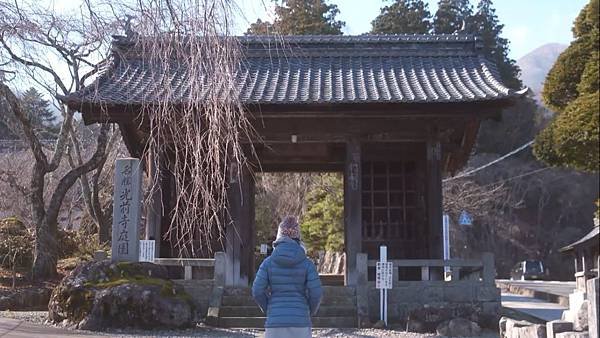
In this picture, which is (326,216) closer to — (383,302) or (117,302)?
(383,302)

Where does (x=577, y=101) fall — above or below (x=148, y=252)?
above

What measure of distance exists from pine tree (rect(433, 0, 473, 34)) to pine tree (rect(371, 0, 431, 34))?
0.86 meters

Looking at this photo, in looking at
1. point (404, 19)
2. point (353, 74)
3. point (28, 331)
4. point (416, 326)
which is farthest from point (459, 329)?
point (404, 19)

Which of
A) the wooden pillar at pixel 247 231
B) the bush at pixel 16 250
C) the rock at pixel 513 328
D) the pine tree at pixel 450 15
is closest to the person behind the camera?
the rock at pixel 513 328

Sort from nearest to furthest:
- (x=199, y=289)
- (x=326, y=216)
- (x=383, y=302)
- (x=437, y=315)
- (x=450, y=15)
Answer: (x=437, y=315) → (x=383, y=302) → (x=199, y=289) → (x=326, y=216) → (x=450, y=15)

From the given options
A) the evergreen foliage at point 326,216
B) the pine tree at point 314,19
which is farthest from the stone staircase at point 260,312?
the pine tree at point 314,19

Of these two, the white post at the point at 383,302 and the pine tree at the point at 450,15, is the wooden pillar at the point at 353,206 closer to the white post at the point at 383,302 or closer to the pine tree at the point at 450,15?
the white post at the point at 383,302

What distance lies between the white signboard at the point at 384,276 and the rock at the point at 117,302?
3.41 m

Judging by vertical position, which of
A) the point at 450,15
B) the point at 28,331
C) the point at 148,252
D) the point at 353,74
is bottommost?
the point at 28,331

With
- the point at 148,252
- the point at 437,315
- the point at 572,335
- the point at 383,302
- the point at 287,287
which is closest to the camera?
the point at 287,287

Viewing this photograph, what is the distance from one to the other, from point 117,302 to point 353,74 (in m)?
7.47

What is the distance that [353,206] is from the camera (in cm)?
1335

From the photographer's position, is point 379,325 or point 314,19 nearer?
point 379,325

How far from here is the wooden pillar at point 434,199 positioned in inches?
534
